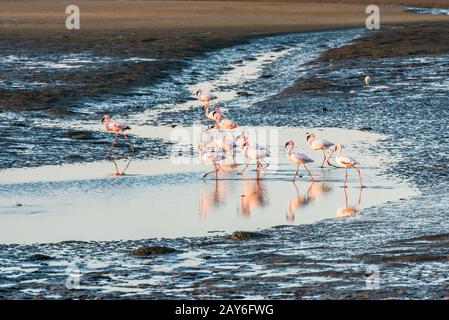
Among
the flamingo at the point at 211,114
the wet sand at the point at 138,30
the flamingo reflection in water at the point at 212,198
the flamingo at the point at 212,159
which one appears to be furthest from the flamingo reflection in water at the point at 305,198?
the wet sand at the point at 138,30

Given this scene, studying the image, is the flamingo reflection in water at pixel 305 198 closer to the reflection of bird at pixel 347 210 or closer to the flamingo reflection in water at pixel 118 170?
the reflection of bird at pixel 347 210

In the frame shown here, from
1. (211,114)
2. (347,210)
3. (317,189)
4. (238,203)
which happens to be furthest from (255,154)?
(211,114)

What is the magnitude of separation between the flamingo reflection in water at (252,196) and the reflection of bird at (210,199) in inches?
12.4

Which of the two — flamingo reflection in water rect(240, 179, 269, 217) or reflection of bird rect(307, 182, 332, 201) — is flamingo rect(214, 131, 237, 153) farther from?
reflection of bird rect(307, 182, 332, 201)

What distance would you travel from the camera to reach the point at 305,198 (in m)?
15.7

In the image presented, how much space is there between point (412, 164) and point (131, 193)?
4708 millimetres

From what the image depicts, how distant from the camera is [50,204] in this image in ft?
49.9

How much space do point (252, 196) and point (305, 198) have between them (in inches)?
29.6

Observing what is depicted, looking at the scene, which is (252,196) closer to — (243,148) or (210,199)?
(210,199)

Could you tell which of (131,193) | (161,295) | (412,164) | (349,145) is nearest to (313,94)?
(349,145)

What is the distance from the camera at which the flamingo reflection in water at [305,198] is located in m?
14.6
